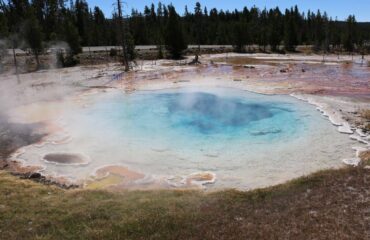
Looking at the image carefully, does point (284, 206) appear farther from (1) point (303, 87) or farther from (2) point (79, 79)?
(2) point (79, 79)

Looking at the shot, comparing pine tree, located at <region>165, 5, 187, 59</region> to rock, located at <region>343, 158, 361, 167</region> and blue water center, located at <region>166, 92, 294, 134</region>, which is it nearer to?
blue water center, located at <region>166, 92, 294, 134</region>

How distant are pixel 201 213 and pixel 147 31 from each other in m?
82.2

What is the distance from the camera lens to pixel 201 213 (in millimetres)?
9195

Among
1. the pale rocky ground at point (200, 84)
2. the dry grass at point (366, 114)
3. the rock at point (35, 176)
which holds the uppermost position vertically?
the pale rocky ground at point (200, 84)

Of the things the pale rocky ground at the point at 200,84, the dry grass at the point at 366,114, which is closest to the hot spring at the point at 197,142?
the pale rocky ground at the point at 200,84

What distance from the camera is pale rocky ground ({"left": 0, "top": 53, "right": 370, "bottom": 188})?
2364 cm

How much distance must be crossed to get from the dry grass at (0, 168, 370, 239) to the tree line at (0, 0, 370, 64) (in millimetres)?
42633

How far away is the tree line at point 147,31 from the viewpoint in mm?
55438

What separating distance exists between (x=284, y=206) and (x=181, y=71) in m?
36.7

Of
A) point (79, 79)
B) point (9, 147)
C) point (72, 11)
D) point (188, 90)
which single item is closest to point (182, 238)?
point (9, 147)

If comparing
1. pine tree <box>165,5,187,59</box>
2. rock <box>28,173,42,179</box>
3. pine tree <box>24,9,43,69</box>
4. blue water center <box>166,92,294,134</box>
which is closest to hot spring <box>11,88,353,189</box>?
blue water center <box>166,92,294,134</box>

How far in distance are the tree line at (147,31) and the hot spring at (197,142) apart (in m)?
29.2

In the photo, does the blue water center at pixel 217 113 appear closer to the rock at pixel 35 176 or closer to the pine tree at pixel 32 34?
the rock at pixel 35 176

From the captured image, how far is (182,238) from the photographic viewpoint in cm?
789
